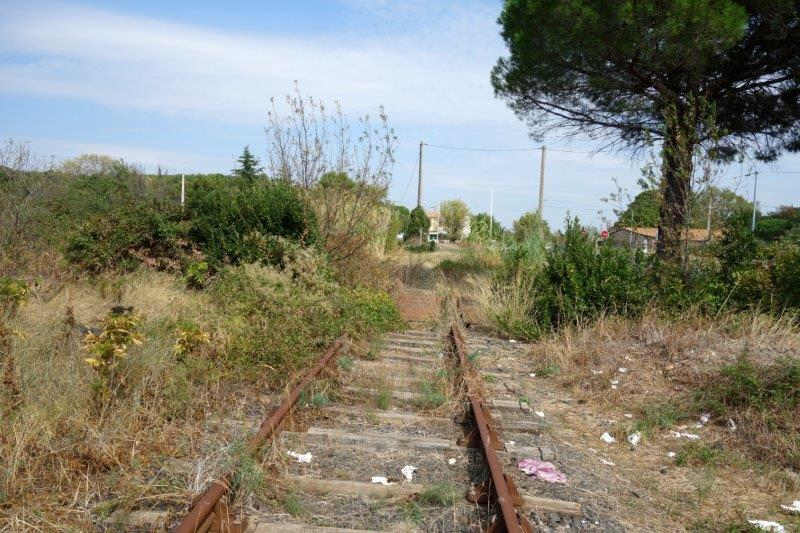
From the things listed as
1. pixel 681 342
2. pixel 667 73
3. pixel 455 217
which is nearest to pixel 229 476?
pixel 681 342

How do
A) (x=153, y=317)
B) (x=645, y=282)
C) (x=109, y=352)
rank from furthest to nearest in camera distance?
1. (x=645, y=282)
2. (x=153, y=317)
3. (x=109, y=352)

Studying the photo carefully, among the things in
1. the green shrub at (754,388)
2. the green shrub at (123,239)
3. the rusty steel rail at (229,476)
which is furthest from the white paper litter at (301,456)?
the green shrub at (123,239)

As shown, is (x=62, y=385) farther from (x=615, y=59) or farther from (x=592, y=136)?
(x=592, y=136)

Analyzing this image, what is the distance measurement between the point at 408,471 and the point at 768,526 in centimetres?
234

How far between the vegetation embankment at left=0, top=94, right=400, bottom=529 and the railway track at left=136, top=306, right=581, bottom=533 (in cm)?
43

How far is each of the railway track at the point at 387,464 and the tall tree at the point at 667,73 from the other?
607cm

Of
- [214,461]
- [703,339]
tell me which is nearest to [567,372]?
[703,339]

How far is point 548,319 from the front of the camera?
1099cm

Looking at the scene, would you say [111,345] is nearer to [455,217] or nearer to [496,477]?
[496,477]

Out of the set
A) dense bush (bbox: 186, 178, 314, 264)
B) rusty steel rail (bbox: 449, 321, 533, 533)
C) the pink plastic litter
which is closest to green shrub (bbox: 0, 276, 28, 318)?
dense bush (bbox: 186, 178, 314, 264)

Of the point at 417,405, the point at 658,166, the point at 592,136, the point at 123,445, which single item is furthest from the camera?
the point at 592,136

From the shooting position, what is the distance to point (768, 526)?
4.18 m

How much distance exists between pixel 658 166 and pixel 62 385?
30.9 ft

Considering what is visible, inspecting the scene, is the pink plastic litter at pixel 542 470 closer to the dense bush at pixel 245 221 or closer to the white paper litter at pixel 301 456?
the white paper litter at pixel 301 456
